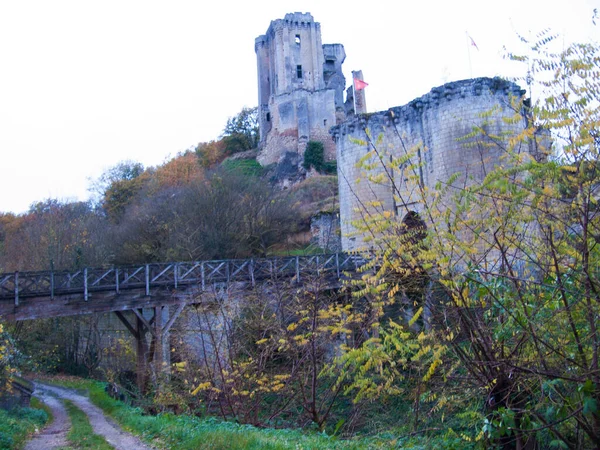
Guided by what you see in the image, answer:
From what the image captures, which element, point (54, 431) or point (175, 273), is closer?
point (54, 431)

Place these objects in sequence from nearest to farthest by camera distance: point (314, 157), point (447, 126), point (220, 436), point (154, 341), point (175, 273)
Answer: point (220, 436), point (154, 341), point (175, 273), point (447, 126), point (314, 157)

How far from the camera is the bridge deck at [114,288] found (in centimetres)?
1412

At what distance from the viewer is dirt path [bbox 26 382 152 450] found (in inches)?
403

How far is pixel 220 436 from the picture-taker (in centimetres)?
830

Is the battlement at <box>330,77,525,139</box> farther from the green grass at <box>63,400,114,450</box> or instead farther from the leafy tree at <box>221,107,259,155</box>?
the leafy tree at <box>221,107,259,155</box>

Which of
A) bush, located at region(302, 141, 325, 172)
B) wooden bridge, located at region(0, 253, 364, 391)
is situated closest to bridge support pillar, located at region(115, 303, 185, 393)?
wooden bridge, located at region(0, 253, 364, 391)

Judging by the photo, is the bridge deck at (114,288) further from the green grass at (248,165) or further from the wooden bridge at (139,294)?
the green grass at (248,165)

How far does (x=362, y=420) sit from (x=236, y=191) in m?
19.0

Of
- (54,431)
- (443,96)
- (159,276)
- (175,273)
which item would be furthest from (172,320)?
(443,96)

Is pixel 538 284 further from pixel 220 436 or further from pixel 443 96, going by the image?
pixel 443 96

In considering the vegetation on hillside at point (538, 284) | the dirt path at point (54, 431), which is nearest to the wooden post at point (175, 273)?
the dirt path at point (54, 431)

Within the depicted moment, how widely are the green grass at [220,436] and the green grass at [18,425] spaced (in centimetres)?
206

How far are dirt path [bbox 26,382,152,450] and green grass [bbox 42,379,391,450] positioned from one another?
0.22 metres

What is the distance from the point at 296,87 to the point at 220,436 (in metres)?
45.3
